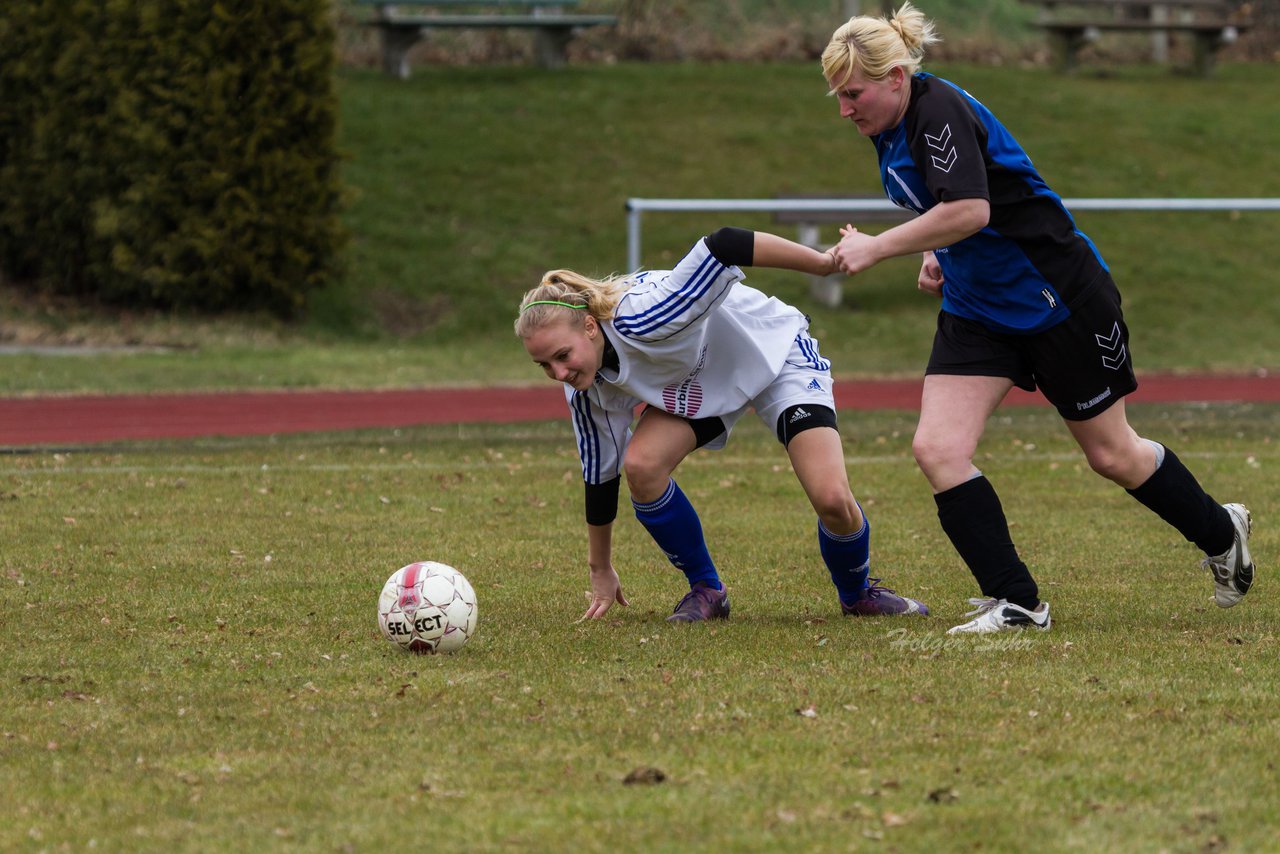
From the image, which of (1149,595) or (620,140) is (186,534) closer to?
(1149,595)

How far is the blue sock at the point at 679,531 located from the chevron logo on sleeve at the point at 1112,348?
156cm

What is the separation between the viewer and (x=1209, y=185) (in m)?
21.4

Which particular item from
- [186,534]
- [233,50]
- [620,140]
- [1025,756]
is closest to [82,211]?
[233,50]

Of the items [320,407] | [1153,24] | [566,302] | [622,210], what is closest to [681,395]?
[566,302]

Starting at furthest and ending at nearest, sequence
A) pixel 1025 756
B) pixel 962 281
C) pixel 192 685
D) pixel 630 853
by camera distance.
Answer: pixel 962 281
pixel 192 685
pixel 1025 756
pixel 630 853

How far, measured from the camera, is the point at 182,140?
1744 centimetres

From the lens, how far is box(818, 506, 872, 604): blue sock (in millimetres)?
5984

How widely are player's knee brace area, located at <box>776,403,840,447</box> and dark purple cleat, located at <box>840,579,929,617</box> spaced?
2.14 feet

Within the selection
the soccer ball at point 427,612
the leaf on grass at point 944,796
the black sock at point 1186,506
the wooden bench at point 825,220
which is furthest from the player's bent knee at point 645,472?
the wooden bench at point 825,220

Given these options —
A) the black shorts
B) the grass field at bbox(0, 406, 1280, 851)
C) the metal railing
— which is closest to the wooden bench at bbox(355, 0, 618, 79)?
the metal railing

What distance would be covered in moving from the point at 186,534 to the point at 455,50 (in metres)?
18.8

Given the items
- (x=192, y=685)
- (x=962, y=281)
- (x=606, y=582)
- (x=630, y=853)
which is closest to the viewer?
(x=630, y=853)

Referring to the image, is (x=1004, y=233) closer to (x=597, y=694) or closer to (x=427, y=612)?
(x=597, y=694)

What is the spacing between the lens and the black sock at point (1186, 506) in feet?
19.2
